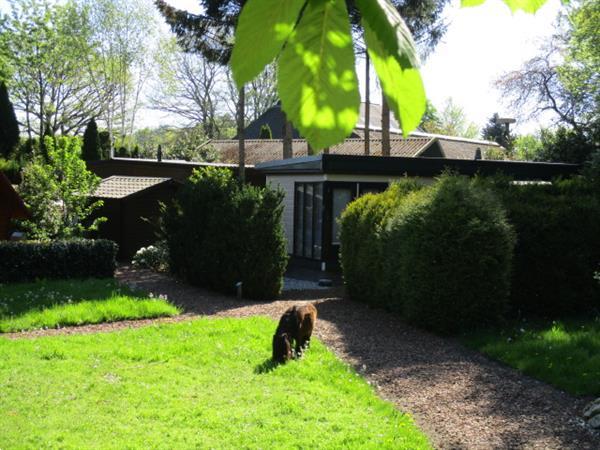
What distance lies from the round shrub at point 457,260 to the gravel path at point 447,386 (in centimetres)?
46

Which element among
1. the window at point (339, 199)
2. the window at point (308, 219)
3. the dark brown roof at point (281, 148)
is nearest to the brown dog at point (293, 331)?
the window at point (339, 199)

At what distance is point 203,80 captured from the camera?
3856 cm

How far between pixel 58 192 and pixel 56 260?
1.92 metres

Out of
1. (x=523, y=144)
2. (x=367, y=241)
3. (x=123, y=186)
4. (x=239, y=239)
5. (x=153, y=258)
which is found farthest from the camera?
(x=523, y=144)

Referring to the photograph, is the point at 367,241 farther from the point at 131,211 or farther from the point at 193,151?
the point at 193,151

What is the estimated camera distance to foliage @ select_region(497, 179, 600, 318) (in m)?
10.0

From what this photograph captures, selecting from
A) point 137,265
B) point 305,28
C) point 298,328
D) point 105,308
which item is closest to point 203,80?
point 137,265

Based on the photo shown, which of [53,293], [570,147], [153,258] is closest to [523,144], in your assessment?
[570,147]

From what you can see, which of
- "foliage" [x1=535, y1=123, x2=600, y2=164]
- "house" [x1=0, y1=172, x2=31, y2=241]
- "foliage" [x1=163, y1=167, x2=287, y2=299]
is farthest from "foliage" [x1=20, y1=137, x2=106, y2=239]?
"foliage" [x1=535, y1=123, x2=600, y2=164]

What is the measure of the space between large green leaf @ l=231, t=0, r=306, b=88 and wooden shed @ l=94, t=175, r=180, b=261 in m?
17.8

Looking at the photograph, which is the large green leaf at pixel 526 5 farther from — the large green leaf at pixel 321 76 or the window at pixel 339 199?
the window at pixel 339 199

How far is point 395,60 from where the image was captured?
22.7 inches

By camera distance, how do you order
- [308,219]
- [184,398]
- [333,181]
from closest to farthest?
[184,398] < [333,181] < [308,219]

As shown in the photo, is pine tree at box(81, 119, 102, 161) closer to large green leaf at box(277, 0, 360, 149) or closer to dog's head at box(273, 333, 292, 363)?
dog's head at box(273, 333, 292, 363)
